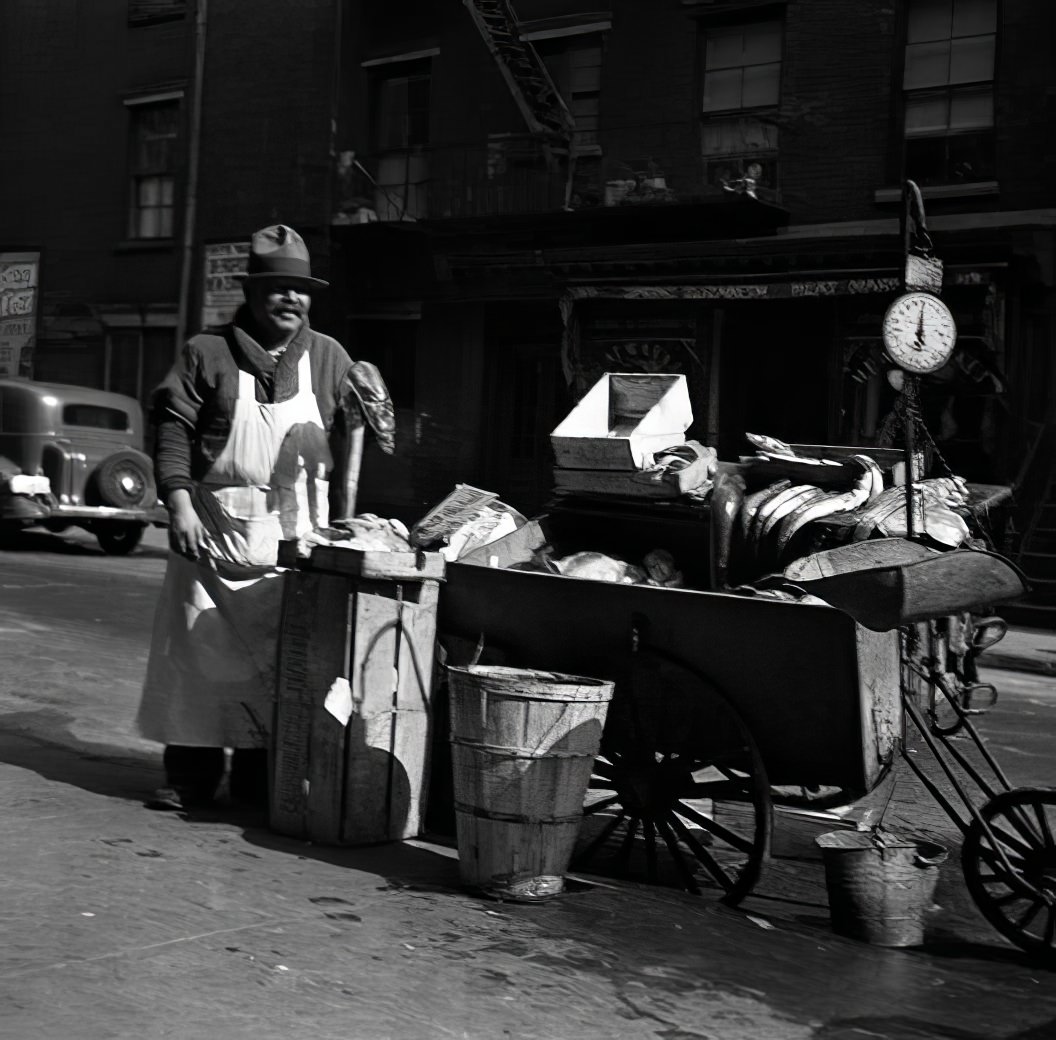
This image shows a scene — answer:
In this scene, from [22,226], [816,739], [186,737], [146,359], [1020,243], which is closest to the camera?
[816,739]

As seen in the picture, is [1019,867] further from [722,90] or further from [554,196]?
[554,196]

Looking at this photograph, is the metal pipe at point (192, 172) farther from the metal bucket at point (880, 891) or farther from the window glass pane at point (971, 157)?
the metal bucket at point (880, 891)

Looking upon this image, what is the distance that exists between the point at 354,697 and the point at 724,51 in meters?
15.8

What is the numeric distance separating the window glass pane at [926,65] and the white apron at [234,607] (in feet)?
45.3

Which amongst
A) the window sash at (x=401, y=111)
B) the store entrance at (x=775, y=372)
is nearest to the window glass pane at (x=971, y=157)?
the store entrance at (x=775, y=372)

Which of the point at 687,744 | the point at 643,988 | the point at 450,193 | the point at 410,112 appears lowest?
the point at 643,988

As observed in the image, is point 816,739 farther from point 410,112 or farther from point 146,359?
point 146,359

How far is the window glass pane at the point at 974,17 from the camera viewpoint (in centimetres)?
1703

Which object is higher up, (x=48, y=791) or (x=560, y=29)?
(x=560, y=29)

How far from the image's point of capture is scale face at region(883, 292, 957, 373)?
8219 mm

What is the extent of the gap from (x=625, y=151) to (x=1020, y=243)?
5780 mm

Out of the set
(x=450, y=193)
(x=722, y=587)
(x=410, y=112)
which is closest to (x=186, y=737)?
(x=722, y=587)

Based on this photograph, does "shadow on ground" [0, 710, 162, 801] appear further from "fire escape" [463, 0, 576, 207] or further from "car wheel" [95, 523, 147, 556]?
"fire escape" [463, 0, 576, 207]

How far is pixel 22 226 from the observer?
27547 millimetres
